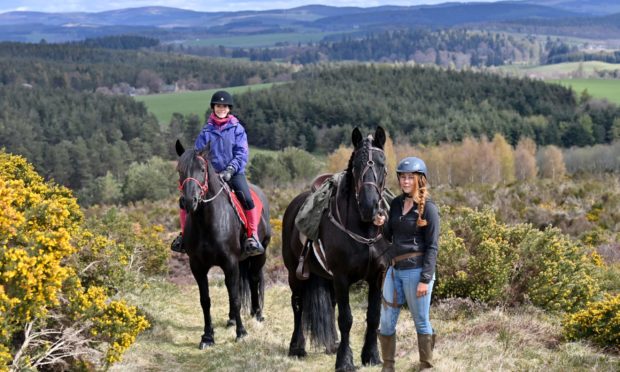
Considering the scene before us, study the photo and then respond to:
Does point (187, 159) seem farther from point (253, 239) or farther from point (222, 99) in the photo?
point (253, 239)

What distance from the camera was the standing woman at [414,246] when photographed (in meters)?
5.42

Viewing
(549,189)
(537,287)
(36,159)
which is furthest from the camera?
(36,159)

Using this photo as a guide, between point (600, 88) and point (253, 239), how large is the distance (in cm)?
14491

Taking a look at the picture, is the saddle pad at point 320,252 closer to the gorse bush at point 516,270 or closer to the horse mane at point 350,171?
the horse mane at point 350,171

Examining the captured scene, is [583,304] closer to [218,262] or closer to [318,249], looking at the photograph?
[318,249]

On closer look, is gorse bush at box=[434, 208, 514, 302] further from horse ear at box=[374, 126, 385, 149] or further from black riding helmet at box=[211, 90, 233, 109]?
black riding helmet at box=[211, 90, 233, 109]

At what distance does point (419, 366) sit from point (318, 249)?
166 cm

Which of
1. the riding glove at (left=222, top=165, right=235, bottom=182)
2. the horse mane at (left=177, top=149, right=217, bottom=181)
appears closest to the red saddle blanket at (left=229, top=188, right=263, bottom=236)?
the riding glove at (left=222, top=165, right=235, bottom=182)

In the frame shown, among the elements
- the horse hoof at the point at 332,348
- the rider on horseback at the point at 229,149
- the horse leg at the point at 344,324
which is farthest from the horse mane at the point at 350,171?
the rider on horseback at the point at 229,149

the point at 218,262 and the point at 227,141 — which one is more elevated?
the point at 227,141

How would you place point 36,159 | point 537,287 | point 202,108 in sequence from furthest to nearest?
1. point 202,108
2. point 36,159
3. point 537,287

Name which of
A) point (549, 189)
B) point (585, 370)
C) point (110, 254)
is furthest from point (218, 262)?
point (549, 189)

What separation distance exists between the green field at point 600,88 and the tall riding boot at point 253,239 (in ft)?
390

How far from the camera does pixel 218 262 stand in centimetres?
800
